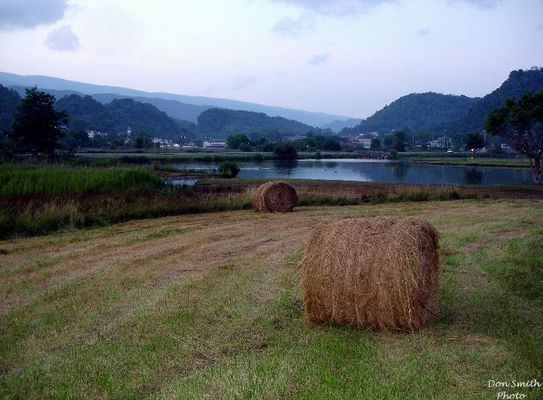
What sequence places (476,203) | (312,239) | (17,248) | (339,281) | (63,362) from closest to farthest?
(63,362), (339,281), (312,239), (17,248), (476,203)

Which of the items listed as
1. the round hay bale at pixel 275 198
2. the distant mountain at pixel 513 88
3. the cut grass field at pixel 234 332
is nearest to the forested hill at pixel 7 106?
the round hay bale at pixel 275 198

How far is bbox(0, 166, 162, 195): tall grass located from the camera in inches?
816

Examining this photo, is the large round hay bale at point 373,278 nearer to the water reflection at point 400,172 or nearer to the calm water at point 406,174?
the calm water at point 406,174

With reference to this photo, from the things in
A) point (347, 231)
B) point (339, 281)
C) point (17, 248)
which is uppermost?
point (347, 231)

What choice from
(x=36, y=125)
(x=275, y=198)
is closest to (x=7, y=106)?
(x=36, y=125)

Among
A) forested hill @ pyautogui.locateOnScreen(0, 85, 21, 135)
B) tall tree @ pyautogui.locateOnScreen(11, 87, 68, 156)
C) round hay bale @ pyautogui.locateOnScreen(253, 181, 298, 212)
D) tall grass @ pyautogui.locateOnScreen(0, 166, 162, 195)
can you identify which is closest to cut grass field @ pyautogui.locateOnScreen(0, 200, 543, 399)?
round hay bale @ pyautogui.locateOnScreen(253, 181, 298, 212)

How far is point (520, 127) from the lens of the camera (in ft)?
167

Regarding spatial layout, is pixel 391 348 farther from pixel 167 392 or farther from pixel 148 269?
pixel 148 269

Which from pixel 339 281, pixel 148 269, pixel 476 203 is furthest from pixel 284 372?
pixel 476 203

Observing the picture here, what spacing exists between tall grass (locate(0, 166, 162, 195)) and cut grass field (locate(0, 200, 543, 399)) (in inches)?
338

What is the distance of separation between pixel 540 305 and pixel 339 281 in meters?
3.01

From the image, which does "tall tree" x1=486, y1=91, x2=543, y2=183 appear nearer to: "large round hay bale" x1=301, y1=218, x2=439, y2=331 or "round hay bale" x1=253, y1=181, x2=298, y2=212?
"round hay bale" x1=253, y1=181, x2=298, y2=212

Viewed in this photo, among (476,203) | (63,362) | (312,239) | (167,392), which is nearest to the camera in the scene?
(167,392)

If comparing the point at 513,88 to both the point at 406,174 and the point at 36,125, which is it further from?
the point at 36,125
